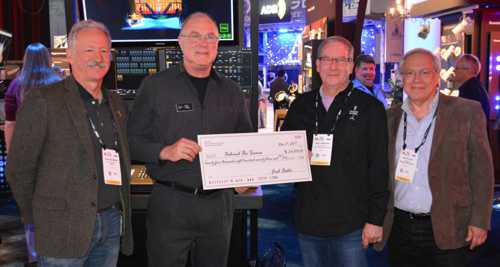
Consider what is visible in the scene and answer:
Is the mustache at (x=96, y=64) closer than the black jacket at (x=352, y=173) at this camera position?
Yes

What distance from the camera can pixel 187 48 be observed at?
224cm

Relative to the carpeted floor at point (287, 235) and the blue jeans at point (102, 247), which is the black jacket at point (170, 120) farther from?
the carpeted floor at point (287, 235)

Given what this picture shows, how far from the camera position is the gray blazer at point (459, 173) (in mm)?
2238

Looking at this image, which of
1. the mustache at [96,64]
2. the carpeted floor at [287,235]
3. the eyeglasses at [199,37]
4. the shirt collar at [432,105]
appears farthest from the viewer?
the carpeted floor at [287,235]

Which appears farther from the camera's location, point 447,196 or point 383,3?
point 383,3

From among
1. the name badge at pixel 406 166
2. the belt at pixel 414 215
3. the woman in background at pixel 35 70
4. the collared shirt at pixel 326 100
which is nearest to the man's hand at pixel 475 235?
the belt at pixel 414 215

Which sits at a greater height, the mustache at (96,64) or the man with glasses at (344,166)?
the mustache at (96,64)

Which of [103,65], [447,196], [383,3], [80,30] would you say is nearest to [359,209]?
[447,196]

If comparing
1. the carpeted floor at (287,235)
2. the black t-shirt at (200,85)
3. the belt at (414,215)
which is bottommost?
the carpeted floor at (287,235)

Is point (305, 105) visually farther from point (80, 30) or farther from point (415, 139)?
point (80, 30)

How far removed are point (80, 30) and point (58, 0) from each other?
26.5 feet

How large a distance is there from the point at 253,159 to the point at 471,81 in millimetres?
4722

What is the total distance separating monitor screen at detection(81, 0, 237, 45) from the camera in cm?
323

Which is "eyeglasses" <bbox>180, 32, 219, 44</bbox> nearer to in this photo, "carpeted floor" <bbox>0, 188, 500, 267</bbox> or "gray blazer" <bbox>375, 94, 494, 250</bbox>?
Answer: "gray blazer" <bbox>375, 94, 494, 250</bbox>
